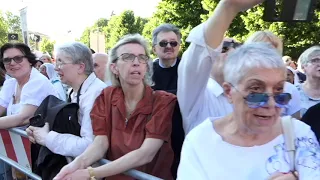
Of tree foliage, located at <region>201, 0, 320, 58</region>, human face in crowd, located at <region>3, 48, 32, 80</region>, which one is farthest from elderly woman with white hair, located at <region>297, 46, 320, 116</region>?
tree foliage, located at <region>201, 0, 320, 58</region>

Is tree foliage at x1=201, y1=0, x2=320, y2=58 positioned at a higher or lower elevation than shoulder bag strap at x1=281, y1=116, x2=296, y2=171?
lower

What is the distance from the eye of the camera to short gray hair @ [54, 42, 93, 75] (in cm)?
342

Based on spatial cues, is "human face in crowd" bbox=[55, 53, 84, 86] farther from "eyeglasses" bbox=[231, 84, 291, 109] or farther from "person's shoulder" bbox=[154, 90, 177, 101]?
"eyeglasses" bbox=[231, 84, 291, 109]

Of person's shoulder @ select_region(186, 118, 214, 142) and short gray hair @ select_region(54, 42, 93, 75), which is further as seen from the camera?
short gray hair @ select_region(54, 42, 93, 75)

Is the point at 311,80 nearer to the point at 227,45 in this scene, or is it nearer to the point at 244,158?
the point at 227,45

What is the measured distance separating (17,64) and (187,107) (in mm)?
2206

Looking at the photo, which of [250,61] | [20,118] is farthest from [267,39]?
[20,118]

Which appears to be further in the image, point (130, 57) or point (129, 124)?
point (130, 57)

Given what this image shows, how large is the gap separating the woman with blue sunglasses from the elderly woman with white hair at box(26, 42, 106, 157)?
125 cm

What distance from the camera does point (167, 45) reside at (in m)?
4.75

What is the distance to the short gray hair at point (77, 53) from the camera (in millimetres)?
3418

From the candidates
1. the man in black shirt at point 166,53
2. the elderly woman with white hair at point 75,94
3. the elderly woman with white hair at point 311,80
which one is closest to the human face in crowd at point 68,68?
the elderly woman with white hair at point 75,94

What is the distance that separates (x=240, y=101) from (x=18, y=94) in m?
2.85

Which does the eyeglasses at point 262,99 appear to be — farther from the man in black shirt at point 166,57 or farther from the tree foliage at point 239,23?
the tree foliage at point 239,23
